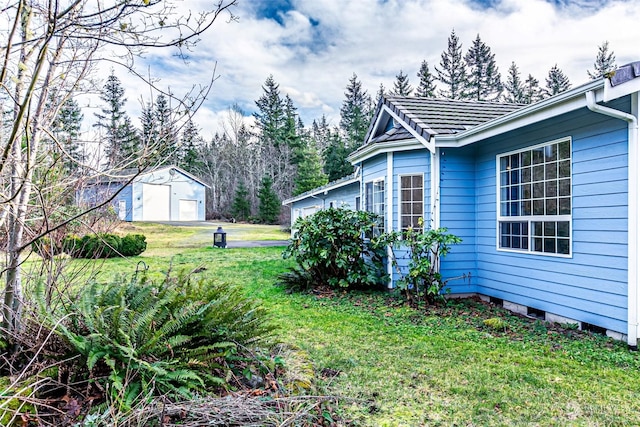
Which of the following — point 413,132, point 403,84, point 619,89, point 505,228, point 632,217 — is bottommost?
point 505,228

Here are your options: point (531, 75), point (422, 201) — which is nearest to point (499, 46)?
point (531, 75)

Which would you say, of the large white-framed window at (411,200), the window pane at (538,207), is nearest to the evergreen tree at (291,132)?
the large white-framed window at (411,200)

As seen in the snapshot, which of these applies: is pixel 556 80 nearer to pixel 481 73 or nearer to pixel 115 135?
pixel 481 73

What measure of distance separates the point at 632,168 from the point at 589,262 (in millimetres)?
1205

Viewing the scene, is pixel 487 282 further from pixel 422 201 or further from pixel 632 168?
pixel 632 168

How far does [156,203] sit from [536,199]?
25550 millimetres

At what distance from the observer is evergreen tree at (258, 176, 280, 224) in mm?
28922

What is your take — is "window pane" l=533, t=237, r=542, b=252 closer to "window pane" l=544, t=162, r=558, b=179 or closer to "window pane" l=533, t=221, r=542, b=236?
"window pane" l=533, t=221, r=542, b=236

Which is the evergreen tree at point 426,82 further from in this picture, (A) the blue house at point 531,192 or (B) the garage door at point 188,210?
(A) the blue house at point 531,192

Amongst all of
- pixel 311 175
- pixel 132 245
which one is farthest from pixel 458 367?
pixel 311 175

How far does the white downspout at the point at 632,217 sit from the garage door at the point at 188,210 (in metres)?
27.3

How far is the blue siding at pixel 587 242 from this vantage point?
416 centimetres

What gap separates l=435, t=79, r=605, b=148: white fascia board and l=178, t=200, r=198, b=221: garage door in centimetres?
2483

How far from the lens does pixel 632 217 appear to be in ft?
13.0
